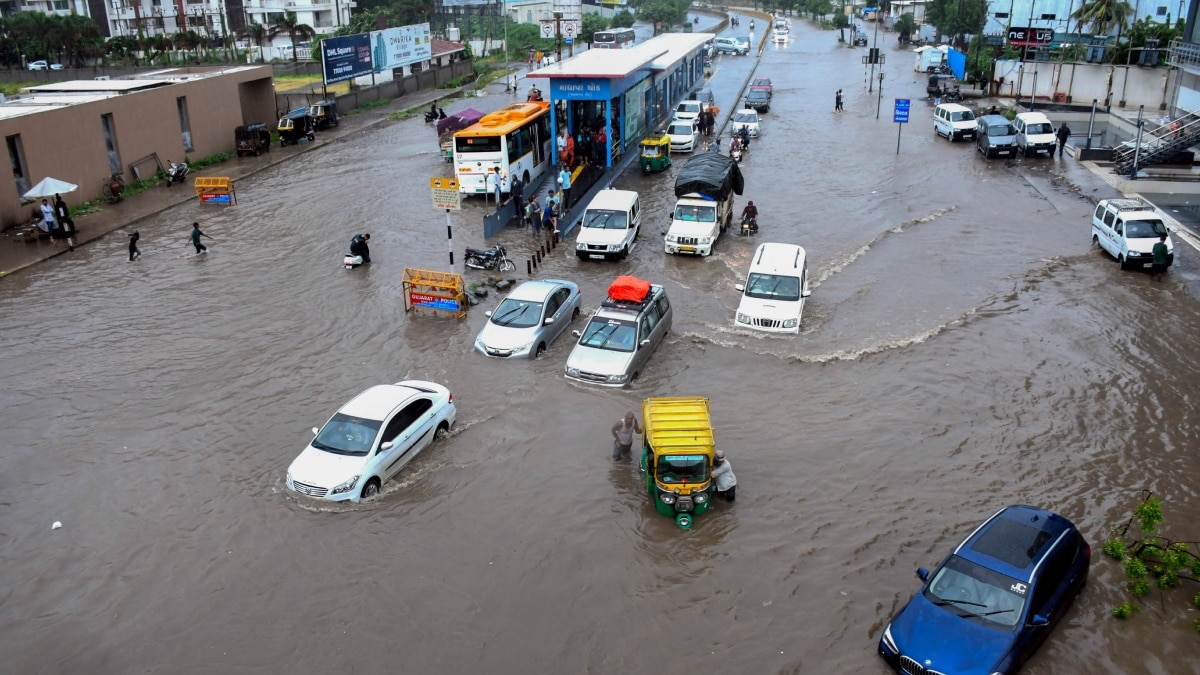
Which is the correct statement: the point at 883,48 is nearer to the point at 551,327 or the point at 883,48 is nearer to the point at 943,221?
the point at 943,221

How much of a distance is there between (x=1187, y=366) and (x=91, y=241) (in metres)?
29.9

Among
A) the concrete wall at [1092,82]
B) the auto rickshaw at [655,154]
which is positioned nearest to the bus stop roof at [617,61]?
the auto rickshaw at [655,154]

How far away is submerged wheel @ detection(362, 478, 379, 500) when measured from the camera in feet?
44.3

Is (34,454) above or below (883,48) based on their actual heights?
below


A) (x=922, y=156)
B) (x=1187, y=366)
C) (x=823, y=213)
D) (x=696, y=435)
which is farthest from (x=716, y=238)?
(x=922, y=156)

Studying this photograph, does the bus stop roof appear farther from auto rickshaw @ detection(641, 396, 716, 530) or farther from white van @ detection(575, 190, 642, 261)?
auto rickshaw @ detection(641, 396, 716, 530)

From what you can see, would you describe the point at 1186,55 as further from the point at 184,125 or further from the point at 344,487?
the point at 184,125

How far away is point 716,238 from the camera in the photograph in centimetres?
2589

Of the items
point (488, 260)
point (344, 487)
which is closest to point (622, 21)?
point (488, 260)

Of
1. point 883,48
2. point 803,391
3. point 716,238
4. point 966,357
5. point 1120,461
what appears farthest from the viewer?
point 883,48

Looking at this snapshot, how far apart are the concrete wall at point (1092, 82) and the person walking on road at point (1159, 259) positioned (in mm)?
26400

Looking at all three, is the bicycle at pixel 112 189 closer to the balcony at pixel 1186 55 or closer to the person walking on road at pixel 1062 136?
the person walking on road at pixel 1062 136

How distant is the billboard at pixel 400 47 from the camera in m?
56.4

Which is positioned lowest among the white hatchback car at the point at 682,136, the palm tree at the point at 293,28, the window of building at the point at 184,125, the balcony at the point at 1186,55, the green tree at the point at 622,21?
the white hatchback car at the point at 682,136
